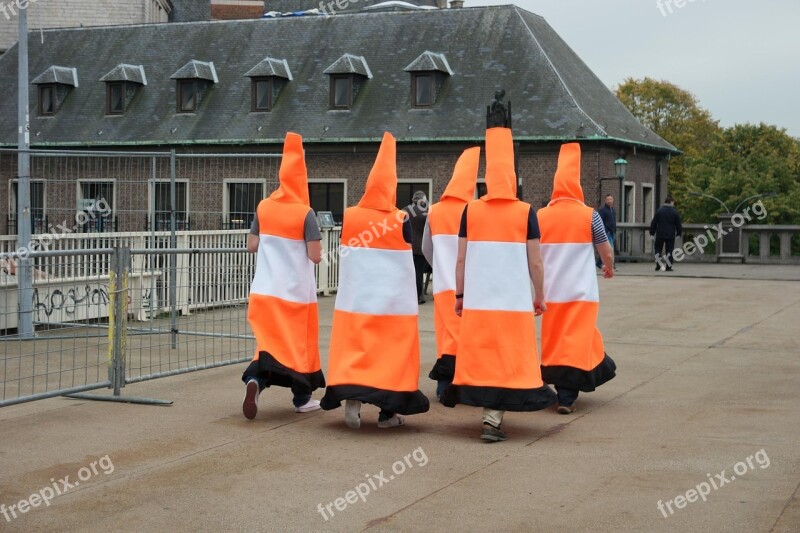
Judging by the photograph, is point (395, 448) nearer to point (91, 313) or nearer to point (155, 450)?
point (155, 450)

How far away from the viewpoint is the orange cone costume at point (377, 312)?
784cm

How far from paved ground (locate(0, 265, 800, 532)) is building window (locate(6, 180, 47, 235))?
442 cm

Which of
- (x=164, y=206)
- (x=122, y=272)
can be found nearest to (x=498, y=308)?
(x=122, y=272)

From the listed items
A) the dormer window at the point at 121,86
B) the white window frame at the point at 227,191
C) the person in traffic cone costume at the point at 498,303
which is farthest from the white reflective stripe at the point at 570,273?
the dormer window at the point at 121,86

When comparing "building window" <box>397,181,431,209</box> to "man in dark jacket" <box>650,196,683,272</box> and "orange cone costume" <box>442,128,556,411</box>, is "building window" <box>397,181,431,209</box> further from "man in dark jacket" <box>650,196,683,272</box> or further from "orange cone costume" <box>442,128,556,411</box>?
"orange cone costume" <box>442,128,556,411</box>

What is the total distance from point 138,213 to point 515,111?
24.0m

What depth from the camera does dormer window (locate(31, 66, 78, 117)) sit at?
43656 millimetres

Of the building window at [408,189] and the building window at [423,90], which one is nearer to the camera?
the building window at [408,189]

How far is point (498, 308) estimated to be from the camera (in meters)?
Result: 7.76

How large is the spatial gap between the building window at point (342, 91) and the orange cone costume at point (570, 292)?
31.3 metres

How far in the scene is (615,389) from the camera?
391 inches

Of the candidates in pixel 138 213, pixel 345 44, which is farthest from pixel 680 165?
pixel 138 213

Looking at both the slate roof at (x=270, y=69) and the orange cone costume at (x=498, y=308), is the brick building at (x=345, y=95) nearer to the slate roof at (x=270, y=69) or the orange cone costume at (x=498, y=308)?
the slate roof at (x=270, y=69)

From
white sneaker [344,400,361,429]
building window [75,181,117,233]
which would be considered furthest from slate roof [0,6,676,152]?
white sneaker [344,400,361,429]
